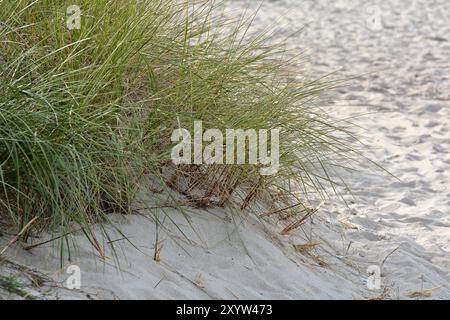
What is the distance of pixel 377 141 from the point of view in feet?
18.9

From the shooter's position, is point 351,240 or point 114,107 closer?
point 114,107

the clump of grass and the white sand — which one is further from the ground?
the clump of grass

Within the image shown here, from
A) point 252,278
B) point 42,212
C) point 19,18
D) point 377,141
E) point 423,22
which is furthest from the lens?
point 423,22

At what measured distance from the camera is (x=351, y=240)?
13.3 feet

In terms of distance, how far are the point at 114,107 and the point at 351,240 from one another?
1.35 m

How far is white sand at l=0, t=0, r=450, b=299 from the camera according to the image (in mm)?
2945

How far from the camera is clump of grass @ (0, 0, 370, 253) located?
114 inches

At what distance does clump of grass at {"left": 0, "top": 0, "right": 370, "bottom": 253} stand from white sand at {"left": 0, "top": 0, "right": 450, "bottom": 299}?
0.46ft

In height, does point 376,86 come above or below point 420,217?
above

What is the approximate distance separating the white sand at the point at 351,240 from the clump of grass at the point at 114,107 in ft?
0.46

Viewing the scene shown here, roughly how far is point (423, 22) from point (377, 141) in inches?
152

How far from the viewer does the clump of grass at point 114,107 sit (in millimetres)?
2885
